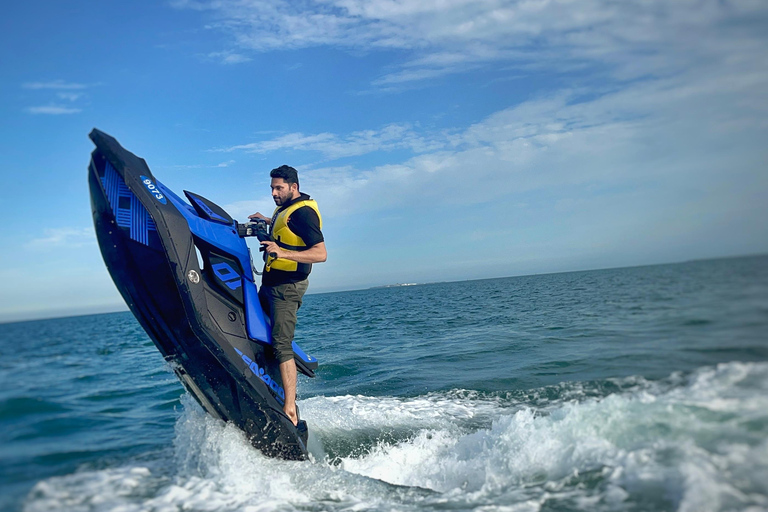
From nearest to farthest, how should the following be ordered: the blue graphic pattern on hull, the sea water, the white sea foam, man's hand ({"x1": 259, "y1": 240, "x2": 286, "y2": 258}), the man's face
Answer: the white sea foam → the sea water → the blue graphic pattern on hull → man's hand ({"x1": 259, "y1": 240, "x2": 286, "y2": 258}) → the man's face

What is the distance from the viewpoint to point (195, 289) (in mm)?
3975

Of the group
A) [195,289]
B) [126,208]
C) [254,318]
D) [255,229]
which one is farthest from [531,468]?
[126,208]

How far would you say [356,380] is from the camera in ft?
26.4

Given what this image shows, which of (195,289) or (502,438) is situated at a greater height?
(195,289)

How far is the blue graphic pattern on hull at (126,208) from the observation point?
12.4 feet

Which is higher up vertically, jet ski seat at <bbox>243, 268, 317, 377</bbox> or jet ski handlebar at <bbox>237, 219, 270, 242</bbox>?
jet ski handlebar at <bbox>237, 219, 270, 242</bbox>

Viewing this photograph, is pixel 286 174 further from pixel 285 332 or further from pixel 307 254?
pixel 285 332

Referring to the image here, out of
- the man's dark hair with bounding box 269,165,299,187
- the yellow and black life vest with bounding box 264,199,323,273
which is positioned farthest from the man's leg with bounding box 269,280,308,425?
the man's dark hair with bounding box 269,165,299,187

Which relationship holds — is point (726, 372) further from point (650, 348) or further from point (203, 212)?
point (203, 212)

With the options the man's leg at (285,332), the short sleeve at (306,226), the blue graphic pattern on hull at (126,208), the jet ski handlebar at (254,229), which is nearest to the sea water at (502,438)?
the man's leg at (285,332)

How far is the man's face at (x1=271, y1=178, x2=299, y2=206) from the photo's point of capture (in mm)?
4363

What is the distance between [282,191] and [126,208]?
123 cm

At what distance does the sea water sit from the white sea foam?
0.01m

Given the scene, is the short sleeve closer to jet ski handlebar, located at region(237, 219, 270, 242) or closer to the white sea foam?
jet ski handlebar, located at region(237, 219, 270, 242)
